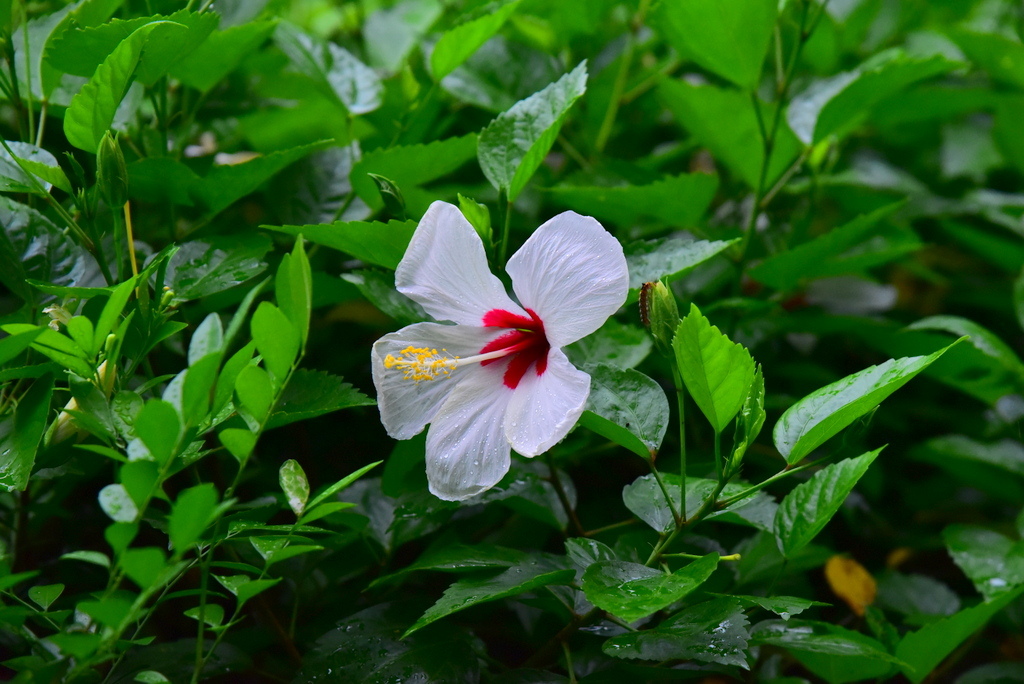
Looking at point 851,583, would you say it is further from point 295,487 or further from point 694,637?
point 295,487

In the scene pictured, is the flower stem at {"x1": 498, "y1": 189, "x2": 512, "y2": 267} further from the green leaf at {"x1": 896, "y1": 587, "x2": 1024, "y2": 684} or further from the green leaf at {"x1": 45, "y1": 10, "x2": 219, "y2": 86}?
the green leaf at {"x1": 896, "y1": 587, "x2": 1024, "y2": 684}

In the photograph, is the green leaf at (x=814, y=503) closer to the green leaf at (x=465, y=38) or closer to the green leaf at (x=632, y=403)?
the green leaf at (x=632, y=403)

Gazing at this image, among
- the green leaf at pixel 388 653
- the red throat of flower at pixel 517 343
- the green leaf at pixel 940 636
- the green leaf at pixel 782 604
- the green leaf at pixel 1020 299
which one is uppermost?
the red throat of flower at pixel 517 343

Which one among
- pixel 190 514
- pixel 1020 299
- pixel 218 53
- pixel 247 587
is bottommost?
pixel 1020 299

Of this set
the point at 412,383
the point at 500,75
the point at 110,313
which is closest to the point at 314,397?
the point at 412,383

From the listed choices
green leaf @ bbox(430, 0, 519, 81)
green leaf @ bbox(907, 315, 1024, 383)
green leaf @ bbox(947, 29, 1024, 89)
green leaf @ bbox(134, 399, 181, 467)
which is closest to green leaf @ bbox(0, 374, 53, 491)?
green leaf @ bbox(134, 399, 181, 467)

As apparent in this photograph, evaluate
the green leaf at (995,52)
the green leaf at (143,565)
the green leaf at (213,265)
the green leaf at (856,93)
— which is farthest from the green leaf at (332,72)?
the green leaf at (995,52)

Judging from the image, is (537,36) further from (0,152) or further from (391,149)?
(0,152)
